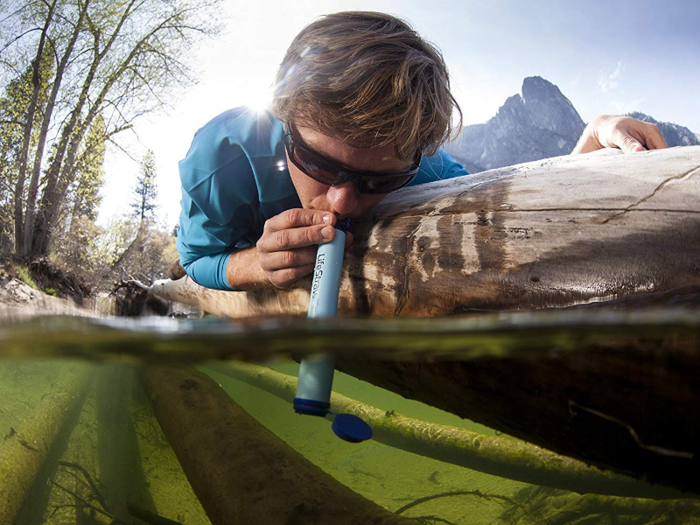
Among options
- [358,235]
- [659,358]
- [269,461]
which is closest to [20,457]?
[269,461]

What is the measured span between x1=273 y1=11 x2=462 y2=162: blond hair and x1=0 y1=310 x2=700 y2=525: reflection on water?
50 centimetres

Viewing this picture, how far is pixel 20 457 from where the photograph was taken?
705 mm

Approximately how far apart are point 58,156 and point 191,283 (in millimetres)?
4997

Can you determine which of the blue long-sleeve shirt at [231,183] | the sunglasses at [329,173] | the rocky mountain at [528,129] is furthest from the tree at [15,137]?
the rocky mountain at [528,129]

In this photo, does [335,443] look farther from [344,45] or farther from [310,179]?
[344,45]

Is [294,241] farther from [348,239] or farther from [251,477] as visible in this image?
[251,477]

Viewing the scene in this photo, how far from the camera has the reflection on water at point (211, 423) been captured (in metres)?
0.37

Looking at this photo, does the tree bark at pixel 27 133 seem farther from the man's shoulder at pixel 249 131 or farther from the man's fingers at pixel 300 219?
the man's fingers at pixel 300 219

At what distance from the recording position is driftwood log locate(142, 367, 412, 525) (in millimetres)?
649

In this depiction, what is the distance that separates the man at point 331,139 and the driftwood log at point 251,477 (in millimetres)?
343

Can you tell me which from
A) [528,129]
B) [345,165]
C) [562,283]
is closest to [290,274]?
[345,165]

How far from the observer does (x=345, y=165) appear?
0.86m

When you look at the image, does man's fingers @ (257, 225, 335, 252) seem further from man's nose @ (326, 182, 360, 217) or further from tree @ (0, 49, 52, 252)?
tree @ (0, 49, 52, 252)

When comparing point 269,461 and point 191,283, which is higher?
point 191,283
